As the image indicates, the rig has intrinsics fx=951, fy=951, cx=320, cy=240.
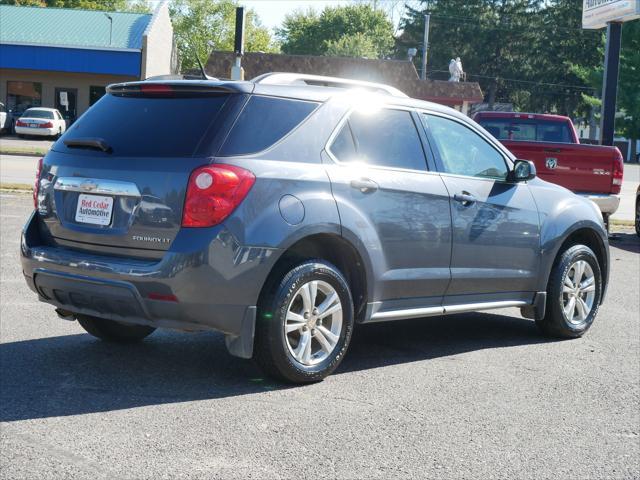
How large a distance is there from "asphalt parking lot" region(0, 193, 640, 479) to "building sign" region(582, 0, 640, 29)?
15803mm

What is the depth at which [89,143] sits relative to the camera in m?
5.62

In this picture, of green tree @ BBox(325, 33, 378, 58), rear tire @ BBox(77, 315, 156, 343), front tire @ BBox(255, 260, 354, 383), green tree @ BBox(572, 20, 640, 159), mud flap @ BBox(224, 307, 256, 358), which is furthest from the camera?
green tree @ BBox(325, 33, 378, 58)

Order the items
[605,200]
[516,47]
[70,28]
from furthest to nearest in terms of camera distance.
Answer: [516,47] → [70,28] → [605,200]

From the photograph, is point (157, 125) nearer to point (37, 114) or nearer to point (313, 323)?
point (313, 323)

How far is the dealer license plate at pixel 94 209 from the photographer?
538 centimetres

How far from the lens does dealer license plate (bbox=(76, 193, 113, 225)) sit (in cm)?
538

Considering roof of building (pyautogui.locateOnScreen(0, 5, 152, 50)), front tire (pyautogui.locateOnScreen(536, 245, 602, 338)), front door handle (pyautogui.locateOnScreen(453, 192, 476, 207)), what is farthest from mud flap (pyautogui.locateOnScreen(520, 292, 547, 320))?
roof of building (pyautogui.locateOnScreen(0, 5, 152, 50))

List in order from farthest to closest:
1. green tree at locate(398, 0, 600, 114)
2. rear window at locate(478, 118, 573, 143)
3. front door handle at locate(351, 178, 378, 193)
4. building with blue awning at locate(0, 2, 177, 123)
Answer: green tree at locate(398, 0, 600, 114)
building with blue awning at locate(0, 2, 177, 123)
rear window at locate(478, 118, 573, 143)
front door handle at locate(351, 178, 378, 193)

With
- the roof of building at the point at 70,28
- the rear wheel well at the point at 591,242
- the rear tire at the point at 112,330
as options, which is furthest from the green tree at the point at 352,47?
the rear tire at the point at 112,330

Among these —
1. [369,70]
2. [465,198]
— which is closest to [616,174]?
[465,198]

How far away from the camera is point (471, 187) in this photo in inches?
264

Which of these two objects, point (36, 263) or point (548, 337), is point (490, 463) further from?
point (548, 337)

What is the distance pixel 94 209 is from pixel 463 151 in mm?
2749

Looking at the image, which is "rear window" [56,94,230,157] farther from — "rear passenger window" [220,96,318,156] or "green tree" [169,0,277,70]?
"green tree" [169,0,277,70]
